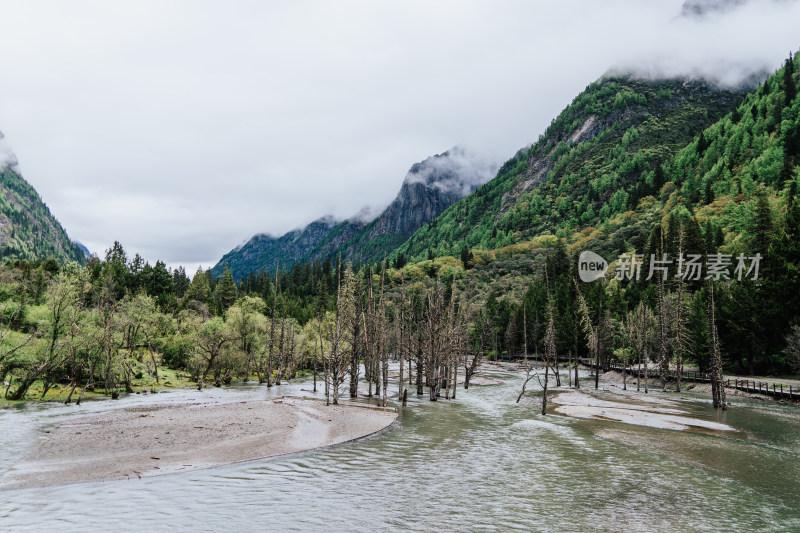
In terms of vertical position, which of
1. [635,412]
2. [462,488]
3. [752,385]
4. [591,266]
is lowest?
[635,412]

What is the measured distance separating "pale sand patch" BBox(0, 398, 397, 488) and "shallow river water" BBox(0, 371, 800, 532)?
1215 millimetres

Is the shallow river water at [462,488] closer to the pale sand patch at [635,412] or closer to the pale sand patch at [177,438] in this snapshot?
the pale sand patch at [177,438]

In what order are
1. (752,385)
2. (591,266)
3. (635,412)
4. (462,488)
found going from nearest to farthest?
1. (462,488)
2. (635,412)
3. (752,385)
4. (591,266)

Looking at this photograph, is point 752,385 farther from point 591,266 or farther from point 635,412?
point 591,266

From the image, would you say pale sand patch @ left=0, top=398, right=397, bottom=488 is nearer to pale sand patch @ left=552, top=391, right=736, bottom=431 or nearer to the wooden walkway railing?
pale sand patch @ left=552, top=391, right=736, bottom=431

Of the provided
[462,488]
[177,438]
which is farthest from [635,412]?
[177,438]

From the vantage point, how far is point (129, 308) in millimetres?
60250

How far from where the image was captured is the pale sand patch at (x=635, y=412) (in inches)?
1378

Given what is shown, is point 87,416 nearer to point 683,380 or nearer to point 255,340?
point 255,340

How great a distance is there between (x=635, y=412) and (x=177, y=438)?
124 ft

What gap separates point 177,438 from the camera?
2628 cm

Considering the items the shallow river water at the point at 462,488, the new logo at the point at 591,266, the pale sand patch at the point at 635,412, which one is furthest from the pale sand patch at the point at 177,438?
the new logo at the point at 591,266

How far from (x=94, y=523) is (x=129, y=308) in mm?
53295

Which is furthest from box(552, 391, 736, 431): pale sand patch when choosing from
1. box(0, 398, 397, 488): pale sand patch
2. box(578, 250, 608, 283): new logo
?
box(578, 250, 608, 283): new logo
